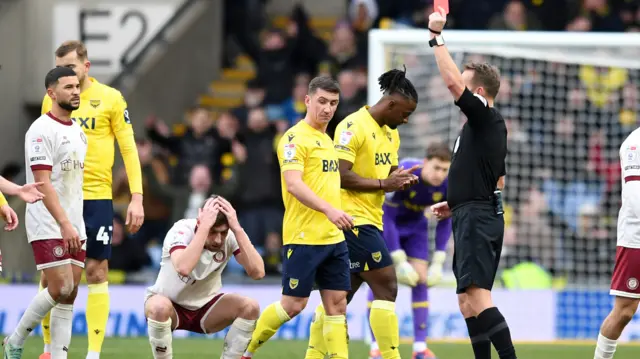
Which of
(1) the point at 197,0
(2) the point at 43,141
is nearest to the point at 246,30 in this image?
(1) the point at 197,0

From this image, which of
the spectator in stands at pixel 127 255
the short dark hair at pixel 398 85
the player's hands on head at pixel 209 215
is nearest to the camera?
the player's hands on head at pixel 209 215

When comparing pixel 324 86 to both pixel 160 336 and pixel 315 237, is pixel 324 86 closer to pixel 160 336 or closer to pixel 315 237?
pixel 315 237

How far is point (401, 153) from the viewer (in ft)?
46.3

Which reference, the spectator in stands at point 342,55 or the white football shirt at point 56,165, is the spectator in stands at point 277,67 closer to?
the spectator in stands at point 342,55

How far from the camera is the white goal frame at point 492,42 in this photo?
1240 cm

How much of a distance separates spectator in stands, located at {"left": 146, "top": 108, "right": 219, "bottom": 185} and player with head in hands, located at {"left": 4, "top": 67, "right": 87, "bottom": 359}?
704cm

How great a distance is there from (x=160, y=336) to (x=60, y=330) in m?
1.21

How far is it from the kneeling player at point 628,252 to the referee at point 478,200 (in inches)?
39.5

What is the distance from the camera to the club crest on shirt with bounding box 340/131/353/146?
28.8ft

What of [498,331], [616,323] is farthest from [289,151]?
[616,323]

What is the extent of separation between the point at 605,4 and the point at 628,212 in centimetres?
1004

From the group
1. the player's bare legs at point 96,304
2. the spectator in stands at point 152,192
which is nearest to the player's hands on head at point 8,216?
the player's bare legs at point 96,304

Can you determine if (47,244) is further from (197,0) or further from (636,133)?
(197,0)

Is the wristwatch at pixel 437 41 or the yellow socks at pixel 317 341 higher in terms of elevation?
the wristwatch at pixel 437 41
